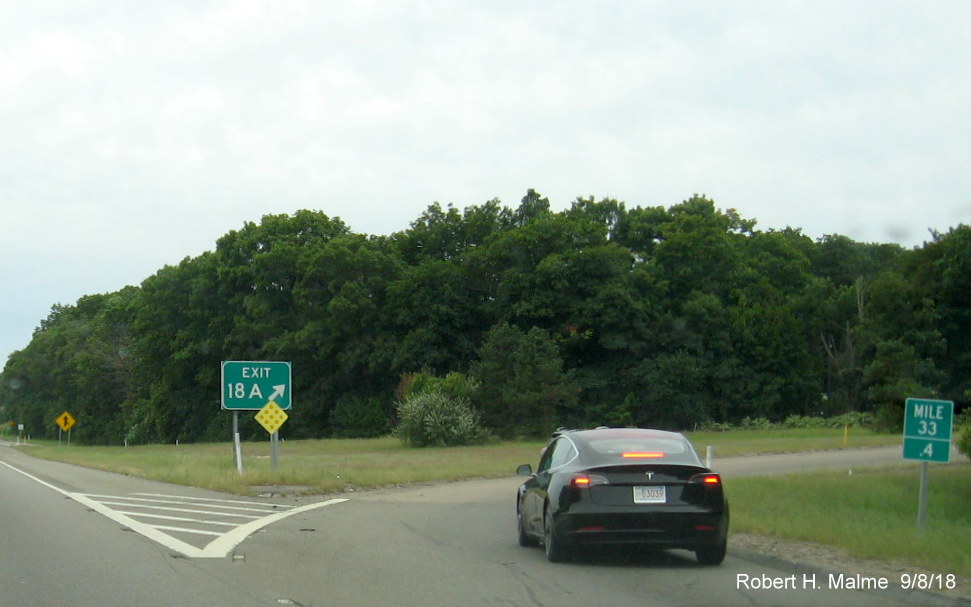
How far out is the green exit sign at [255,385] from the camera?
27688mm

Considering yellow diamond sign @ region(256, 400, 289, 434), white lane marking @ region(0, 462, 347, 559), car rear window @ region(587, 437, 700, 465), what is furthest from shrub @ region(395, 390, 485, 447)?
car rear window @ region(587, 437, 700, 465)

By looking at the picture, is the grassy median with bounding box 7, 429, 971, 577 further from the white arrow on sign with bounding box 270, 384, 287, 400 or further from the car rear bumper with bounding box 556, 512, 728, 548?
the white arrow on sign with bounding box 270, 384, 287, 400

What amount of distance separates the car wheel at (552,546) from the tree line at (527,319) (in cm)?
3868

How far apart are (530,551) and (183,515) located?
275 inches

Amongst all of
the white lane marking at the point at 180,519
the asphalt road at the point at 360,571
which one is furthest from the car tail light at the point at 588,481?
the white lane marking at the point at 180,519

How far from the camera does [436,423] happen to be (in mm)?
46625

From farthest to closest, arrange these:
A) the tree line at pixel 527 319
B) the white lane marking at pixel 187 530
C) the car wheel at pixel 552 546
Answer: the tree line at pixel 527 319, the white lane marking at pixel 187 530, the car wheel at pixel 552 546

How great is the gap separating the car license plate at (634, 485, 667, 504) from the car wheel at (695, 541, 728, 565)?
2.63 feet

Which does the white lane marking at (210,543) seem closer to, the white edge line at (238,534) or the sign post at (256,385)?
the white edge line at (238,534)

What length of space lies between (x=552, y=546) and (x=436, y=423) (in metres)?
35.1

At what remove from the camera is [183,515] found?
56.5ft

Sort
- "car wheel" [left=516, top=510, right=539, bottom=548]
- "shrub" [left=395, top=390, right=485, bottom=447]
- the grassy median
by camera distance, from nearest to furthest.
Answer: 1. the grassy median
2. "car wheel" [left=516, top=510, right=539, bottom=548]
3. "shrub" [left=395, top=390, right=485, bottom=447]

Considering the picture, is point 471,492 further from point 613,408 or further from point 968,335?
point 613,408

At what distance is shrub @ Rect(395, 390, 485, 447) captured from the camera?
46678 millimetres
